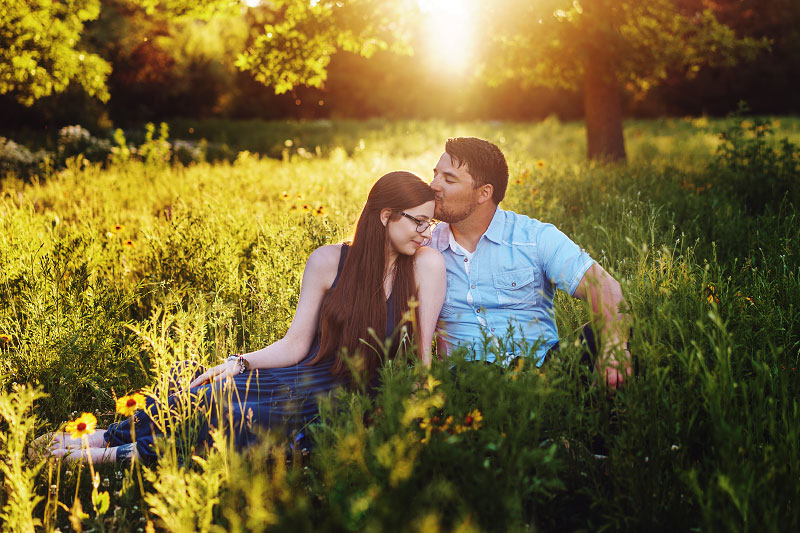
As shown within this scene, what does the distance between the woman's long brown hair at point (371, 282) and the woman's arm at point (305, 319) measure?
0.06 meters

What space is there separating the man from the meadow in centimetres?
22

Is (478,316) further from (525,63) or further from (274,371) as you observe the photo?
(525,63)

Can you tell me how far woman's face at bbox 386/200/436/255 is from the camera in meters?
2.92

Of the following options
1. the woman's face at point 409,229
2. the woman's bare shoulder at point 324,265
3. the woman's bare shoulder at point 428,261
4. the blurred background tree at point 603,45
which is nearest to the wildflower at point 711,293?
the woman's bare shoulder at point 428,261

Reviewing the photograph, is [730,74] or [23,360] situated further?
[730,74]

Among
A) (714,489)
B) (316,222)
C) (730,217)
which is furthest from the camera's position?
(730,217)

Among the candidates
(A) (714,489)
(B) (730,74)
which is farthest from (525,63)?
(B) (730,74)

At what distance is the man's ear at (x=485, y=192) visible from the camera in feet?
10.6

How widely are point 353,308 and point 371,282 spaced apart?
15 centimetres

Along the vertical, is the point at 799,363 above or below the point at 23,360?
below

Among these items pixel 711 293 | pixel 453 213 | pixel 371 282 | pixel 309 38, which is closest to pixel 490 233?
pixel 453 213

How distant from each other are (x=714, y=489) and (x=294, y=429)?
5.14 ft

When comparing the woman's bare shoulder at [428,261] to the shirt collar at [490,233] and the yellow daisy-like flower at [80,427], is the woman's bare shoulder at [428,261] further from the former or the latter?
the yellow daisy-like flower at [80,427]

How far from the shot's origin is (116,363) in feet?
10.5
